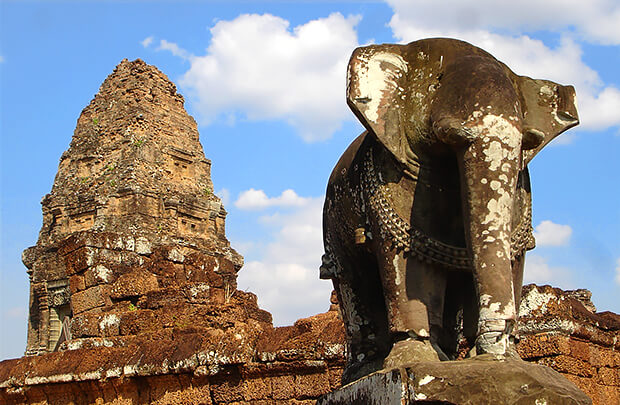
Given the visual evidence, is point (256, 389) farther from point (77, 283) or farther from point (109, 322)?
point (77, 283)

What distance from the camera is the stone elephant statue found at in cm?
323

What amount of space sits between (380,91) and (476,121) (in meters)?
0.51

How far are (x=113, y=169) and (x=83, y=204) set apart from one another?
245 cm

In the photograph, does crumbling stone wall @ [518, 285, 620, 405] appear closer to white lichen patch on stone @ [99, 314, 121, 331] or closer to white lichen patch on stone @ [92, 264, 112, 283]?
white lichen patch on stone @ [99, 314, 121, 331]

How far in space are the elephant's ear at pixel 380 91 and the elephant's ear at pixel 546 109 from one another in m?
0.52

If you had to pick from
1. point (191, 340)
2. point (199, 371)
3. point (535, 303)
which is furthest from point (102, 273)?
point (535, 303)

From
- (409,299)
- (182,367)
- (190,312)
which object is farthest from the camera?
(190,312)

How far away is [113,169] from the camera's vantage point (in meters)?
44.7

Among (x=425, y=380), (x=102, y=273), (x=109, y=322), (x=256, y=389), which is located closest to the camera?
(x=425, y=380)

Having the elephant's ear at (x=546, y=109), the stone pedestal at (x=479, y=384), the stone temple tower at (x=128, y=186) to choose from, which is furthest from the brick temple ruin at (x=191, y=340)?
the stone temple tower at (x=128, y=186)

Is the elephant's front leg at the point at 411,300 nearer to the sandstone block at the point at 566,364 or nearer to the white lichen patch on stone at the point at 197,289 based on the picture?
the sandstone block at the point at 566,364

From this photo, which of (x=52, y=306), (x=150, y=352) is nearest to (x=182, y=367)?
(x=150, y=352)

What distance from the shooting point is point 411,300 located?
11.4ft

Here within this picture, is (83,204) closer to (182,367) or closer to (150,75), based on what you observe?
(150,75)
